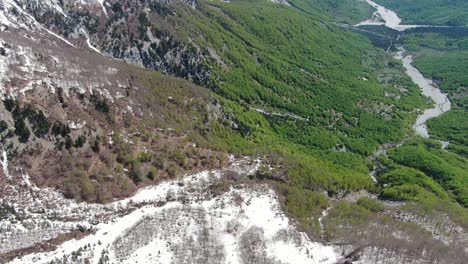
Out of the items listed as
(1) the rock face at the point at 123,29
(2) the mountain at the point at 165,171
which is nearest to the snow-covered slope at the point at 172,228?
(2) the mountain at the point at 165,171

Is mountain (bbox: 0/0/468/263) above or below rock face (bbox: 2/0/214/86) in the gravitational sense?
below

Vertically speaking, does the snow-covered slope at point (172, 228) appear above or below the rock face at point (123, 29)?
below

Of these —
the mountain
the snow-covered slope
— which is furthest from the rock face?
the snow-covered slope

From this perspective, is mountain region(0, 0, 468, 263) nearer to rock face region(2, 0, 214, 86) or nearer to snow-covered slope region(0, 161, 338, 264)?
snow-covered slope region(0, 161, 338, 264)

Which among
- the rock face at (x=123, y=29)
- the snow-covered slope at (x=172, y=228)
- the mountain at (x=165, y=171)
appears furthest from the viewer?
the rock face at (x=123, y=29)

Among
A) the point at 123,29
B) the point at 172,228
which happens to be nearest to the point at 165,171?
the point at 172,228

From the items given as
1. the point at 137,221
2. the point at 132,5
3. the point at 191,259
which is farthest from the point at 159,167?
the point at 132,5

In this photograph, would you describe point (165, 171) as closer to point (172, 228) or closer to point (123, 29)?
point (172, 228)

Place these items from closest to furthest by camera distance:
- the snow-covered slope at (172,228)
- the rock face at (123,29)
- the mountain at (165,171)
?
the snow-covered slope at (172,228), the mountain at (165,171), the rock face at (123,29)

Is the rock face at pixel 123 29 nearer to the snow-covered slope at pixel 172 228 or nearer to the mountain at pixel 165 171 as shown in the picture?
the mountain at pixel 165 171
